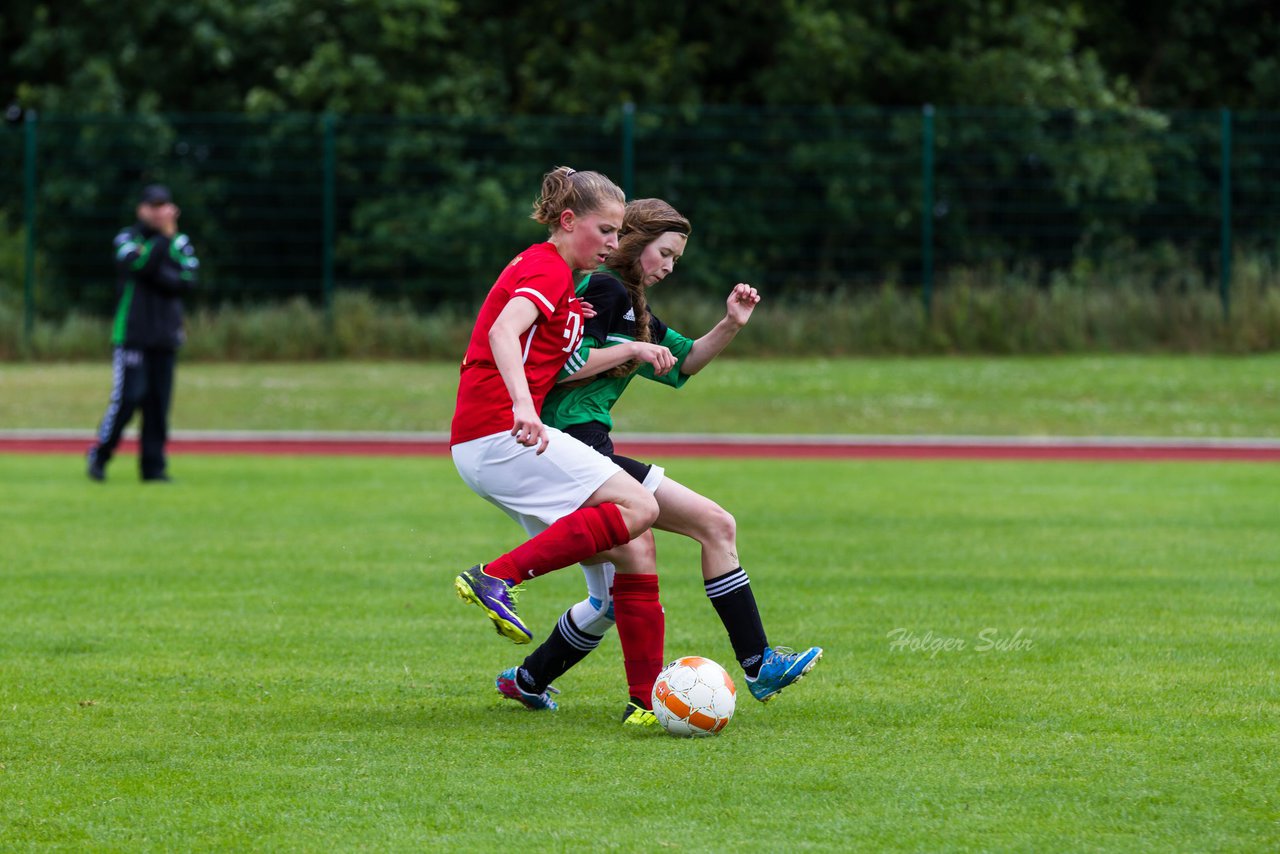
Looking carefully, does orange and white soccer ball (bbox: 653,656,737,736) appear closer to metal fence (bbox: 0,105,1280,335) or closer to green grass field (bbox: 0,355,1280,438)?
green grass field (bbox: 0,355,1280,438)

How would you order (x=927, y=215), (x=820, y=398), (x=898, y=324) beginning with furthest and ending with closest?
(x=927, y=215) → (x=898, y=324) → (x=820, y=398)

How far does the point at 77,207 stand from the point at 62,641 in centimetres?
1780

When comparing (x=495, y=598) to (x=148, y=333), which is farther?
(x=148, y=333)

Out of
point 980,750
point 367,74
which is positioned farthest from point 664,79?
point 980,750

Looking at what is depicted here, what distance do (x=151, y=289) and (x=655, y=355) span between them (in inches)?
354

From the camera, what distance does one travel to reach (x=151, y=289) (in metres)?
13.8

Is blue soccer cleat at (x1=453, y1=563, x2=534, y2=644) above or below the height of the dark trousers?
above

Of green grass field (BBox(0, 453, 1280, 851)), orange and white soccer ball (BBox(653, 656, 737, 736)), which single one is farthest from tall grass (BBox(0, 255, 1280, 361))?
orange and white soccer ball (BBox(653, 656, 737, 736))

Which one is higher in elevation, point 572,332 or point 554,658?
point 572,332

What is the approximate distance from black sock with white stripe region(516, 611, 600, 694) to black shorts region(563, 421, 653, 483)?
552mm

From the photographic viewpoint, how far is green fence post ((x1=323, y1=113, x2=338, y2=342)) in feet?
75.8

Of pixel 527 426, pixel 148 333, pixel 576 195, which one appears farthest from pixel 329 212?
pixel 527 426

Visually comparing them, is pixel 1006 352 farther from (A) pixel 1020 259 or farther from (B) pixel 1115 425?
(B) pixel 1115 425

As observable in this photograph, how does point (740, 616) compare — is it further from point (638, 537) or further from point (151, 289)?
point (151, 289)
